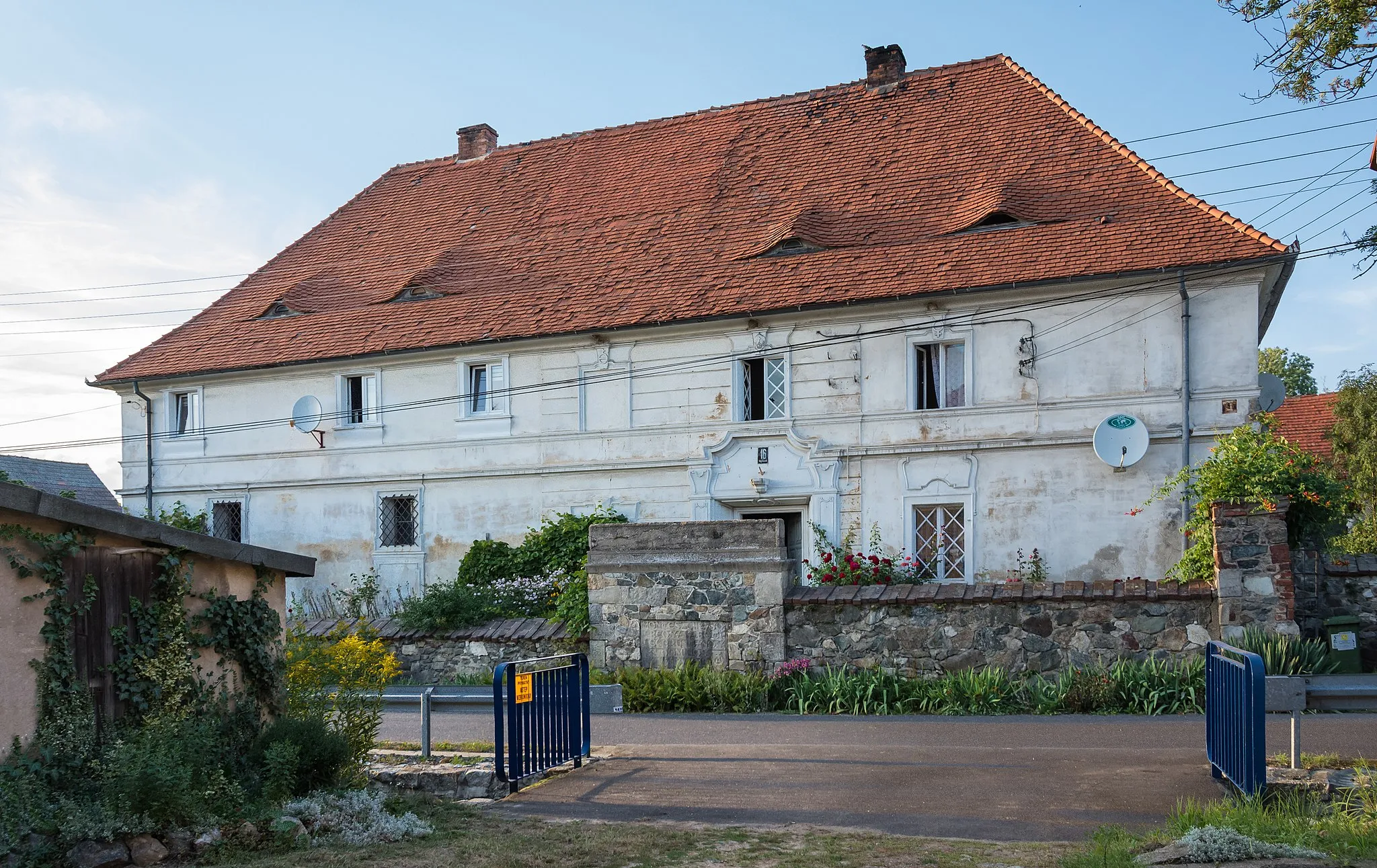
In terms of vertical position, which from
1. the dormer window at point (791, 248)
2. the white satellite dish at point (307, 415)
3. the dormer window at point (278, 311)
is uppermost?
the dormer window at point (791, 248)

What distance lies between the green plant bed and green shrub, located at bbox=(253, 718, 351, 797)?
6.14 m

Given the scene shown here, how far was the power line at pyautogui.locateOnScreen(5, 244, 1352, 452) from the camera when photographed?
20.0m

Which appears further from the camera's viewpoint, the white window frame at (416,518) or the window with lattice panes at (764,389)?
the white window frame at (416,518)

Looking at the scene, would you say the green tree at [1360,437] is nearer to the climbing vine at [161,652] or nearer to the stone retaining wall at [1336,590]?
the stone retaining wall at [1336,590]

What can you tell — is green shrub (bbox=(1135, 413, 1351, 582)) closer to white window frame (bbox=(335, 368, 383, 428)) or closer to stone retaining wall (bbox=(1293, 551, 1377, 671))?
stone retaining wall (bbox=(1293, 551, 1377, 671))

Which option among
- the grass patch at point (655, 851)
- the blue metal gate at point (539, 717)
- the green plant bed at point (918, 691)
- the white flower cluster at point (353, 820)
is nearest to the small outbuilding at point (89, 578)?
the white flower cluster at point (353, 820)

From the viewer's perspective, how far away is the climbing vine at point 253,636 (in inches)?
378

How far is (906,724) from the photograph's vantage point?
13.7 metres

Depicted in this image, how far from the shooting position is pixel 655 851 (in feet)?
25.4

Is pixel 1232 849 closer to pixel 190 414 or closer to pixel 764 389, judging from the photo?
pixel 764 389

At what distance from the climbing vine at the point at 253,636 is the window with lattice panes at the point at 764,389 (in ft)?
43.7

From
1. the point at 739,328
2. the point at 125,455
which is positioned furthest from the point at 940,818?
the point at 125,455

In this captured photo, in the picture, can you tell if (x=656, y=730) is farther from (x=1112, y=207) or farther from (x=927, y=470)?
(x=1112, y=207)

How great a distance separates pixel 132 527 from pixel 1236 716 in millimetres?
7837
